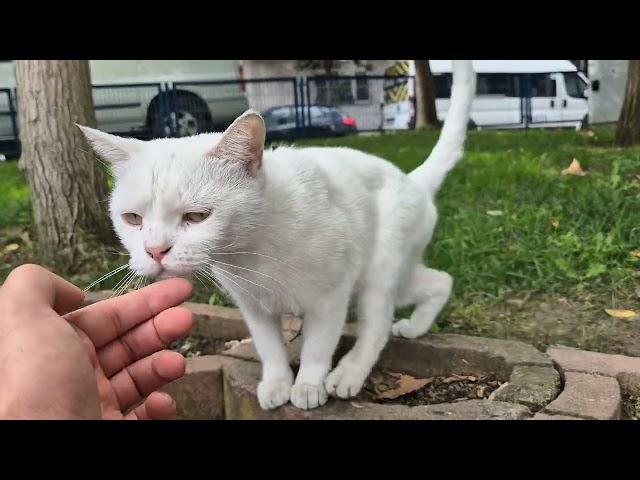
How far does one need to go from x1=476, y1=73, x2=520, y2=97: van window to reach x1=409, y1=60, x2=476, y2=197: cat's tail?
472cm

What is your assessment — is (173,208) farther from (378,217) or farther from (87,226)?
(87,226)

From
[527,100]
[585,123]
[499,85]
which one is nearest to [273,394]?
[585,123]

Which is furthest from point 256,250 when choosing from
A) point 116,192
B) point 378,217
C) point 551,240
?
point 551,240

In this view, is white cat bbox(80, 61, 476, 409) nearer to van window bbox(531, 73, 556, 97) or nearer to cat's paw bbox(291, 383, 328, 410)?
cat's paw bbox(291, 383, 328, 410)

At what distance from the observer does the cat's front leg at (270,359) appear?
5.07ft

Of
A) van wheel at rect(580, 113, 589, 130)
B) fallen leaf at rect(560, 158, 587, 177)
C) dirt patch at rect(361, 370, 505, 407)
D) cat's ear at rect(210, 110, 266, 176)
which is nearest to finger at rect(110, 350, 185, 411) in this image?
cat's ear at rect(210, 110, 266, 176)

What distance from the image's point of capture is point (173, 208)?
1.16 meters

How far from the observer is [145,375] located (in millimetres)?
1273

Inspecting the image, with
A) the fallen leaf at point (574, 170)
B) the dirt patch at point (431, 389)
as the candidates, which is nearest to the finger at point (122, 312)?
the dirt patch at point (431, 389)

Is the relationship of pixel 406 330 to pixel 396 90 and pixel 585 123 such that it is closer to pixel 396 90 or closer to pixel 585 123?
pixel 585 123

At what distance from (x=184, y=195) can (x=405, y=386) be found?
34.8 inches

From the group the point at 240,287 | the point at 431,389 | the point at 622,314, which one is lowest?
the point at 431,389
